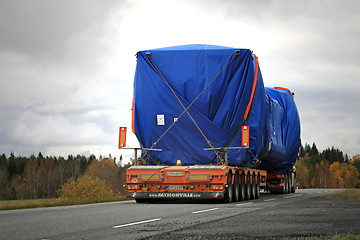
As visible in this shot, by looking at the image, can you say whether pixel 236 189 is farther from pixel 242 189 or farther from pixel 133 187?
pixel 133 187

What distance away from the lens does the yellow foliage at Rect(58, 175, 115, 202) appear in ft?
65.6

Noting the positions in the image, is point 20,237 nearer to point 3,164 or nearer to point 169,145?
point 169,145

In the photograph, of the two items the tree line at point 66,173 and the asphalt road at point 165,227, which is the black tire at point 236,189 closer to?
the asphalt road at point 165,227

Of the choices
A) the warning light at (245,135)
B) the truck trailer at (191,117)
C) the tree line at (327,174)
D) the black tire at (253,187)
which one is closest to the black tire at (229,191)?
the truck trailer at (191,117)

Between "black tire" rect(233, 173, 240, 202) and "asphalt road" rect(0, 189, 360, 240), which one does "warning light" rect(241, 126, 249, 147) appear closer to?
"black tire" rect(233, 173, 240, 202)

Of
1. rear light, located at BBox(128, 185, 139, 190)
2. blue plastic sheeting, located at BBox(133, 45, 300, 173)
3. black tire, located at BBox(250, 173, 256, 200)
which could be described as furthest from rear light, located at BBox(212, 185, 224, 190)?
black tire, located at BBox(250, 173, 256, 200)

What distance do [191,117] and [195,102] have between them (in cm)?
51

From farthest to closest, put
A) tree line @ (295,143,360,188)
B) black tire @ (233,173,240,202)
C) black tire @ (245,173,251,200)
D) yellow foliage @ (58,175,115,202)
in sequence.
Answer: tree line @ (295,143,360,188) → yellow foliage @ (58,175,115,202) → black tire @ (245,173,251,200) → black tire @ (233,173,240,202)

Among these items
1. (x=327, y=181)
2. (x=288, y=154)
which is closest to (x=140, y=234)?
(x=288, y=154)

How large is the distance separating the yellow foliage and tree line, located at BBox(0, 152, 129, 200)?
8416 centimetres

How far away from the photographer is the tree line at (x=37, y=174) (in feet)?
352

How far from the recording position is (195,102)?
672 inches

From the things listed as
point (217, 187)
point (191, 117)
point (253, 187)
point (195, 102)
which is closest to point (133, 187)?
point (217, 187)

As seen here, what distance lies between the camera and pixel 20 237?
728 centimetres
